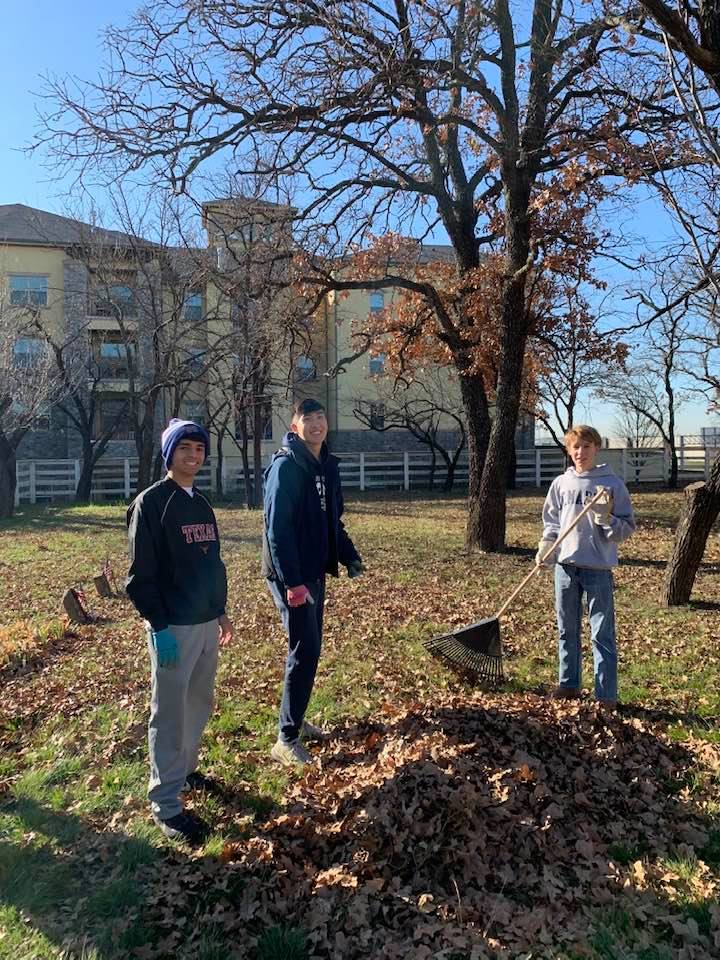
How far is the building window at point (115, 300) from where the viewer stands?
849 inches

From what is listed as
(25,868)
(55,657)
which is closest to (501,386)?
(55,657)

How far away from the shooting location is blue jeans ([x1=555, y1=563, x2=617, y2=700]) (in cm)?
462

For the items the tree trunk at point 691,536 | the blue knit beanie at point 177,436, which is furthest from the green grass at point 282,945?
the tree trunk at point 691,536

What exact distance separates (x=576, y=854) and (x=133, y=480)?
27.1 m

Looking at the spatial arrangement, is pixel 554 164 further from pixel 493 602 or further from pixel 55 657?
pixel 55 657

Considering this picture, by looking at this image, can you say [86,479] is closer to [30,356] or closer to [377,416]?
[30,356]

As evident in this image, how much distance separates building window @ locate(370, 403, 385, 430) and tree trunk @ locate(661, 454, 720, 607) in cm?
2410

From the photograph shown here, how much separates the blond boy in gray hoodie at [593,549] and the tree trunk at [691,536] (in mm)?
3372

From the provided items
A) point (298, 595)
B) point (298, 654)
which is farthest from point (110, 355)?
point (298, 595)

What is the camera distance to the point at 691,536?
7602 millimetres

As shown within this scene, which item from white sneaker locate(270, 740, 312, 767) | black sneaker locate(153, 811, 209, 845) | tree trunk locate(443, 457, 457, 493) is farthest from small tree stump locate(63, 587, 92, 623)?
tree trunk locate(443, 457, 457, 493)

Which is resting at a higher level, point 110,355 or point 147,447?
point 110,355

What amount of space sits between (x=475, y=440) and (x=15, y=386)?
13869 mm

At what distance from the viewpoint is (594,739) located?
4.11 m
